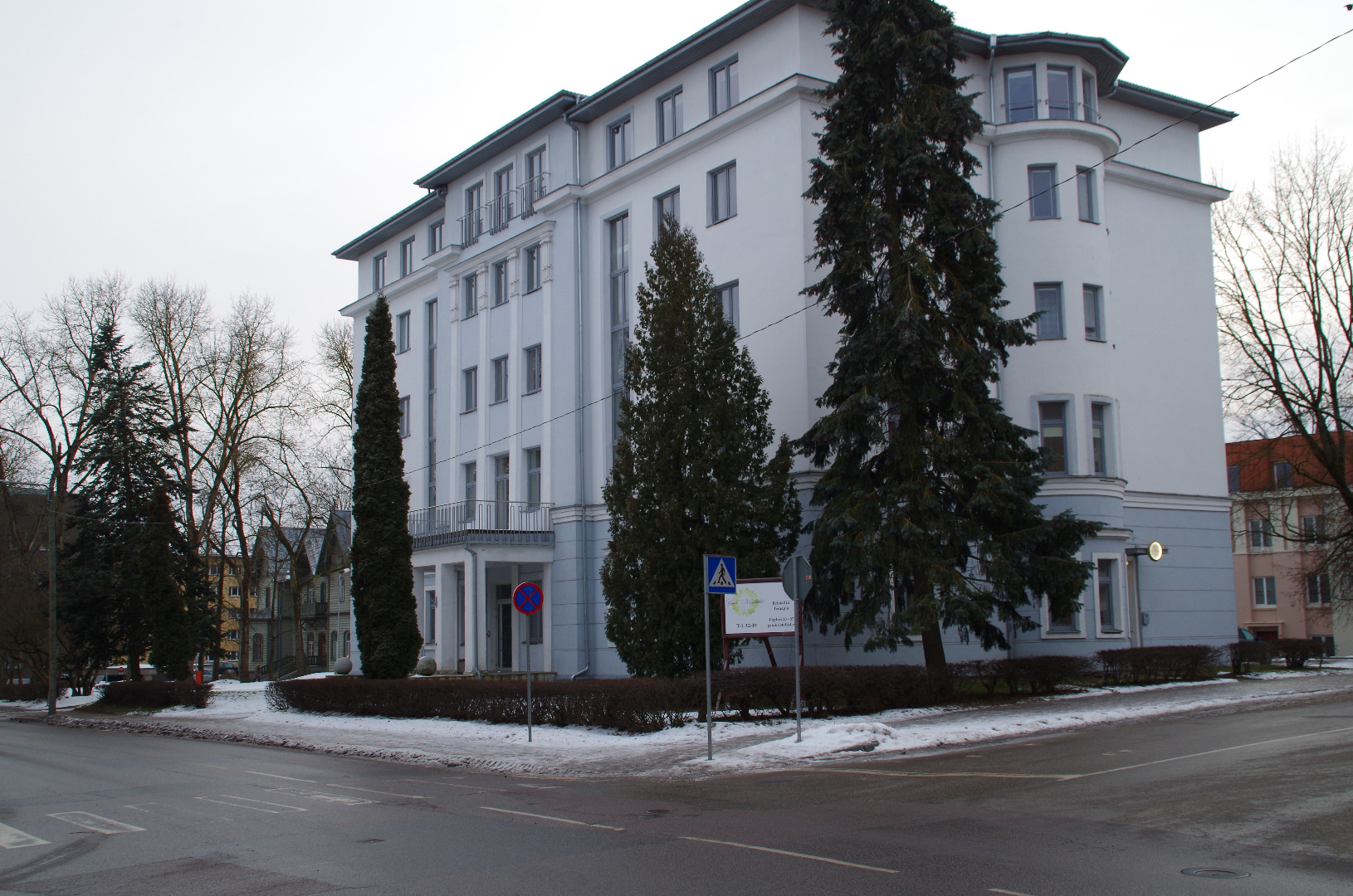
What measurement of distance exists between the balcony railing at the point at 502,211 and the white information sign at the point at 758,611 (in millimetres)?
21199

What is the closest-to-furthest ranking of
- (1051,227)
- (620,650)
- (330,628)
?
1. (620,650)
2. (1051,227)
3. (330,628)

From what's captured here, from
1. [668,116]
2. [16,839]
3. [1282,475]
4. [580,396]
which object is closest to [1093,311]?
[668,116]

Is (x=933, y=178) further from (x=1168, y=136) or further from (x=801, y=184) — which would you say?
(x=1168, y=136)

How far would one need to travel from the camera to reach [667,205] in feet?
105

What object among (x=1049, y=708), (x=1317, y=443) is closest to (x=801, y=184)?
(x=1049, y=708)

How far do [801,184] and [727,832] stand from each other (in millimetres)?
20853

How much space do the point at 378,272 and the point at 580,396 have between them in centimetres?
1741

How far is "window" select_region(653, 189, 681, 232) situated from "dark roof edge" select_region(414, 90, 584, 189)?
15.9ft

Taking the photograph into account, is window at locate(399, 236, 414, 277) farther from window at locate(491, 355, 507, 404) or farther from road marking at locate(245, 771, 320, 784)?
road marking at locate(245, 771, 320, 784)

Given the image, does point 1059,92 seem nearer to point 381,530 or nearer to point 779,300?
point 779,300

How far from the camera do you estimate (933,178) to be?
73.0 ft

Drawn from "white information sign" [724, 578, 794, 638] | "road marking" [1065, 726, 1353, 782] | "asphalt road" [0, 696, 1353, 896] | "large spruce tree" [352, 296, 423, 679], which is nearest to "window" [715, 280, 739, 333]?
"large spruce tree" [352, 296, 423, 679]

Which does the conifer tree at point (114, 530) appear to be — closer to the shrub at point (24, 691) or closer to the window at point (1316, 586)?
the shrub at point (24, 691)

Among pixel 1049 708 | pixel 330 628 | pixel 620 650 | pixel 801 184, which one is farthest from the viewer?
pixel 330 628
